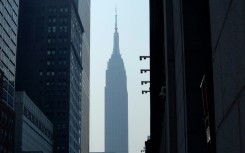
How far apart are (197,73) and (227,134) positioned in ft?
14.8

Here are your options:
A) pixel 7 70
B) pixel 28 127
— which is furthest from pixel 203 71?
A: pixel 28 127

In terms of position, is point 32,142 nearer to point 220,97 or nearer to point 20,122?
point 20,122

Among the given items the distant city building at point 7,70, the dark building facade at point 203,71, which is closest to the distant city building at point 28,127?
the distant city building at point 7,70

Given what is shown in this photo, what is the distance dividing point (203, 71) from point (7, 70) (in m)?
124

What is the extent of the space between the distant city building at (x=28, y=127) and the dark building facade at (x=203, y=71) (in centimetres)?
11893

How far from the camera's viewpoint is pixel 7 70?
131 meters

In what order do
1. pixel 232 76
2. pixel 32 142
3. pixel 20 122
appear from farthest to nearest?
pixel 32 142 → pixel 20 122 → pixel 232 76

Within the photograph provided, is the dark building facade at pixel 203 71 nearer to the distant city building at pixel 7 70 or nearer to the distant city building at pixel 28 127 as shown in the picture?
the distant city building at pixel 7 70

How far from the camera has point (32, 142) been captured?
14888 centimetres

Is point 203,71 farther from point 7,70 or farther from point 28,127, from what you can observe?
point 28,127

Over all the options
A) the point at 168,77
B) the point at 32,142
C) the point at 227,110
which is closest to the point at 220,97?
the point at 227,110

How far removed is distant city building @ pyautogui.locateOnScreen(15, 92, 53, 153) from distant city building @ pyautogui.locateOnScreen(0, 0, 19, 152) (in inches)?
354

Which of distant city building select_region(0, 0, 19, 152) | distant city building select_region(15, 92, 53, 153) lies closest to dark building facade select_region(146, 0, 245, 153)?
distant city building select_region(0, 0, 19, 152)

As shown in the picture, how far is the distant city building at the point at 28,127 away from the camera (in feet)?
450
